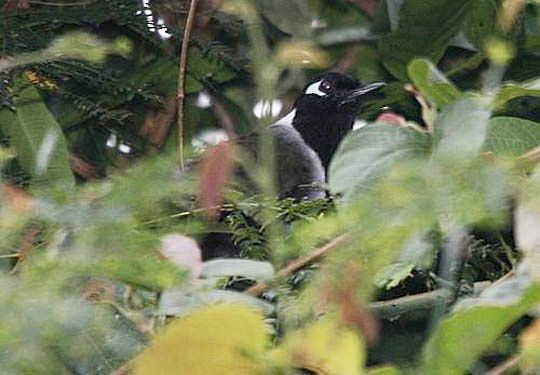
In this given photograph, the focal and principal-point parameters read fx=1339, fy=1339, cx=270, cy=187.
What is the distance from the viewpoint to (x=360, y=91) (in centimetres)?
224

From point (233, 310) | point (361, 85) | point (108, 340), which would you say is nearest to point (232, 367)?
point (233, 310)

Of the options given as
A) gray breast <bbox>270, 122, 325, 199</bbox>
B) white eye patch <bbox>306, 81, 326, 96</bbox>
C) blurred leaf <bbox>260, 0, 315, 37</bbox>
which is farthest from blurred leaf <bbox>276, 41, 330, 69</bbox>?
white eye patch <bbox>306, 81, 326, 96</bbox>

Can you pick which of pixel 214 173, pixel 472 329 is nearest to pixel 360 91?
pixel 214 173

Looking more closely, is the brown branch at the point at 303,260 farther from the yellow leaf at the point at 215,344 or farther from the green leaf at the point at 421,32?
the green leaf at the point at 421,32

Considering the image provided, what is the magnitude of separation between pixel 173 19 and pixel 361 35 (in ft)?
0.96

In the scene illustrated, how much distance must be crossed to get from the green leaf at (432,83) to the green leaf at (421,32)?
3.18 ft

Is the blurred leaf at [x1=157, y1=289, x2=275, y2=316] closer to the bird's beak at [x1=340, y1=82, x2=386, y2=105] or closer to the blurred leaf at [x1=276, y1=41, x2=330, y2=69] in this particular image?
the blurred leaf at [x1=276, y1=41, x2=330, y2=69]

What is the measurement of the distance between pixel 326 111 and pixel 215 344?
2.13m

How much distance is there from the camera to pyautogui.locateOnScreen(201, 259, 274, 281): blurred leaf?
65cm

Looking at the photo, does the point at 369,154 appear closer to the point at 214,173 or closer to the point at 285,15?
the point at 214,173

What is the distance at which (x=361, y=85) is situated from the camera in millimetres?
2264

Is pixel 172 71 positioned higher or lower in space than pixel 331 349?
lower

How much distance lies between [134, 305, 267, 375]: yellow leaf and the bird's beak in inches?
60.4

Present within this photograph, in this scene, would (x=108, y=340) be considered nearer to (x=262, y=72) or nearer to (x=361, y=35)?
(x=262, y=72)
